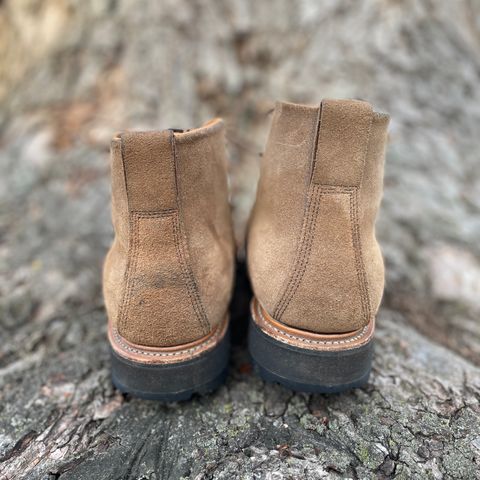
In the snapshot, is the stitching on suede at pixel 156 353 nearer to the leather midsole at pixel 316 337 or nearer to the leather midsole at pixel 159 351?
the leather midsole at pixel 159 351

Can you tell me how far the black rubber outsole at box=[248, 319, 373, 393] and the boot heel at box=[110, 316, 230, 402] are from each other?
0.15 meters

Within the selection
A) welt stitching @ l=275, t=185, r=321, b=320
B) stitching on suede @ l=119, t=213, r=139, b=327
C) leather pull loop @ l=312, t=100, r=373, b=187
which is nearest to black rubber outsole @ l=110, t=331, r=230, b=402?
stitching on suede @ l=119, t=213, r=139, b=327

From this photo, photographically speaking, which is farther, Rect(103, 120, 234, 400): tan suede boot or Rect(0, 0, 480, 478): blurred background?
Rect(0, 0, 480, 478): blurred background

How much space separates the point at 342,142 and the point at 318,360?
480 mm

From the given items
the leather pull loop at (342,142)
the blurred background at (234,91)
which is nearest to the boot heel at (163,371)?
the leather pull loop at (342,142)

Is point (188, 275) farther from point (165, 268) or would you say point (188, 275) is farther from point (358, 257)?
point (358, 257)

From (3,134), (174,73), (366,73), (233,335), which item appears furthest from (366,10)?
(3,134)

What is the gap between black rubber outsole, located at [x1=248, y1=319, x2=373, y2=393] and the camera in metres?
0.98

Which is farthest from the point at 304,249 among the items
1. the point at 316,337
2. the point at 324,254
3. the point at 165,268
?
the point at 165,268

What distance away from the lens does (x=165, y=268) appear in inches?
38.6

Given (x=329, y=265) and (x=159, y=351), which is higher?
(x=329, y=265)

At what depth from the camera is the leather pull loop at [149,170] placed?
0.90 metres

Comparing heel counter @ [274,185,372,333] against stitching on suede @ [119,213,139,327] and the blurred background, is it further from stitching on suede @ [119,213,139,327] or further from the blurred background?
the blurred background

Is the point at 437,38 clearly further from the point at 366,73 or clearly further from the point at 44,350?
the point at 44,350
